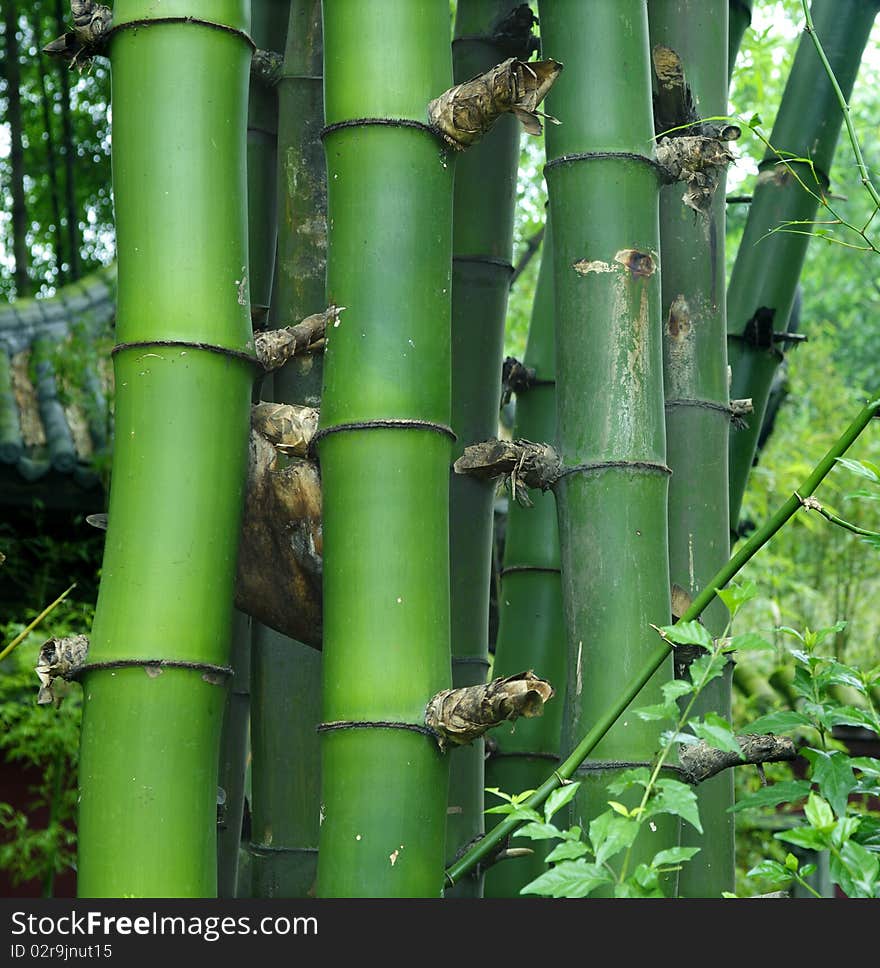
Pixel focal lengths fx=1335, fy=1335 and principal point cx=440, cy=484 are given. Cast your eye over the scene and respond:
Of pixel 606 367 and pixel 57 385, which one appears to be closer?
pixel 606 367

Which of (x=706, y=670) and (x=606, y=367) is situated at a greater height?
(x=606, y=367)

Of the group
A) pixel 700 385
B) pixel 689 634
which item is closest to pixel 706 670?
pixel 689 634

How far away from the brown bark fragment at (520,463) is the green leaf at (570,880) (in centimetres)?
43

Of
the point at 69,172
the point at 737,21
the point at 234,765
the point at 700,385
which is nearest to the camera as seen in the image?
the point at 700,385

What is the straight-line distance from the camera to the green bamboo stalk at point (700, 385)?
1.23m

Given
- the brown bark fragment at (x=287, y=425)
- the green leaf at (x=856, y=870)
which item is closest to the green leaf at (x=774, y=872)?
the green leaf at (x=856, y=870)

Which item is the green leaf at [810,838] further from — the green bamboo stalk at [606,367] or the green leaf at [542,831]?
the green bamboo stalk at [606,367]

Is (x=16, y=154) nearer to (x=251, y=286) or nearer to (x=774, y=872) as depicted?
(x=251, y=286)

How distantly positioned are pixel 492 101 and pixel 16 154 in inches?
137

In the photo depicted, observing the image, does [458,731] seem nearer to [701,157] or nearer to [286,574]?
[286,574]

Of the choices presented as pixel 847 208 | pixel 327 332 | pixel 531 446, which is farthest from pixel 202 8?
pixel 847 208

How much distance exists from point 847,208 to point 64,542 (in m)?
7.50

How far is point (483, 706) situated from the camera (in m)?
0.91

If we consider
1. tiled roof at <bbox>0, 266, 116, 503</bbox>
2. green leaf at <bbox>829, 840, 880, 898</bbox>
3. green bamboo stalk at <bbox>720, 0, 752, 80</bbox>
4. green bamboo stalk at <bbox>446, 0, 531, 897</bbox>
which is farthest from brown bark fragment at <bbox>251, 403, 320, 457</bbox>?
tiled roof at <bbox>0, 266, 116, 503</bbox>
